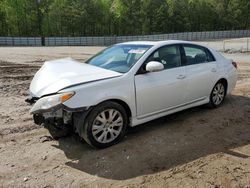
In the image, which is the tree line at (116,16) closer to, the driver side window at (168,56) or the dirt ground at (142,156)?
the driver side window at (168,56)

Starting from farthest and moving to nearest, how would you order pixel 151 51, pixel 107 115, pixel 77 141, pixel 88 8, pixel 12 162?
pixel 88 8, pixel 151 51, pixel 77 141, pixel 107 115, pixel 12 162

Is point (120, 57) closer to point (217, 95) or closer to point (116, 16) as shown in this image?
point (217, 95)

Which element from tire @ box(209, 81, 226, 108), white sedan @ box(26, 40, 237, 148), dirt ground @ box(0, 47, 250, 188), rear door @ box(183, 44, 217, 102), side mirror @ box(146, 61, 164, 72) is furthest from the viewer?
tire @ box(209, 81, 226, 108)

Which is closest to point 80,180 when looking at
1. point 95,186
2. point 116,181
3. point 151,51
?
point 95,186

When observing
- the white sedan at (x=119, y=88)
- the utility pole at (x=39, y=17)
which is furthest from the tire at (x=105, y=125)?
the utility pole at (x=39, y=17)

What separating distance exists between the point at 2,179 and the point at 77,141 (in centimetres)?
127

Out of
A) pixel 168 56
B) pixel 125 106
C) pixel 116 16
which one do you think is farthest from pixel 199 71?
pixel 116 16

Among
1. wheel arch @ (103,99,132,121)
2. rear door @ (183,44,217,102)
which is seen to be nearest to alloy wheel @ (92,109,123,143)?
wheel arch @ (103,99,132,121)

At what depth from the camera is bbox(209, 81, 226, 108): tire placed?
595 centimetres

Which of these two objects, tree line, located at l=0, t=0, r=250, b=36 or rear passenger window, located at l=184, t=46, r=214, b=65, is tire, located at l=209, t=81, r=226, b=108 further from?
tree line, located at l=0, t=0, r=250, b=36

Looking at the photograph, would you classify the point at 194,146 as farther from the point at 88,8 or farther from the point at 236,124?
the point at 88,8

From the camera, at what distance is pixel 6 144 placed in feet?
14.3

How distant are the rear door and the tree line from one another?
39.2 metres

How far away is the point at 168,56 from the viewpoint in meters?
5.00
